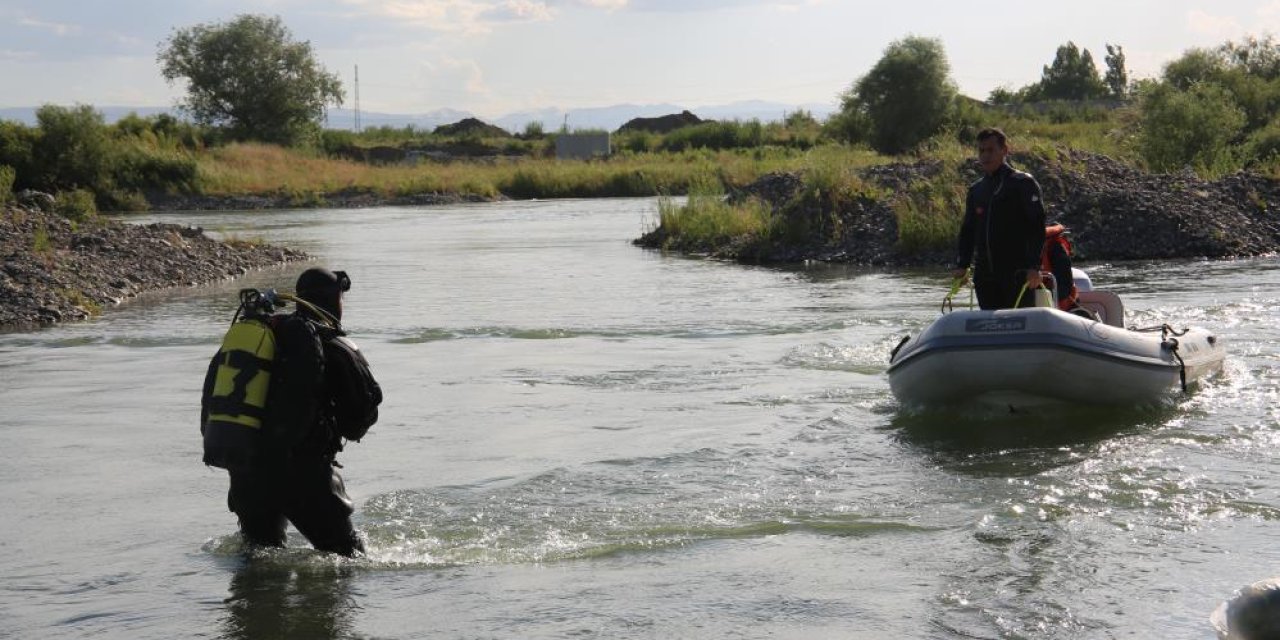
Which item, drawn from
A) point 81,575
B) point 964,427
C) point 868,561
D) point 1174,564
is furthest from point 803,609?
point 964,427

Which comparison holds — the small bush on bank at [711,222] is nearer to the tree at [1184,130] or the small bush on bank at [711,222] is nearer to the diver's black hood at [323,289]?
the tree at [1184,130]

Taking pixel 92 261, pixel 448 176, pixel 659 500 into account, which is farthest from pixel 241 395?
pixel 448 176

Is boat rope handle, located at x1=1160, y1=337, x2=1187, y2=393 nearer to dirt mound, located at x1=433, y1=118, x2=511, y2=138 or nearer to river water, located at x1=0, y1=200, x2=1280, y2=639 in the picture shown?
river water, located at x1=0, y1=200, x2=1280, y2=639

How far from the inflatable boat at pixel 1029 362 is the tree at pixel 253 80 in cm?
6354

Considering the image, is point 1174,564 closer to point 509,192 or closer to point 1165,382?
point 1165,382

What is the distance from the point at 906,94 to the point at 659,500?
155 feet

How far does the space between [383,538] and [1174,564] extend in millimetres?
3949

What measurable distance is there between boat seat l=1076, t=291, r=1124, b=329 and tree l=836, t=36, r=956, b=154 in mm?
42579

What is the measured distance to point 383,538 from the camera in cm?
793

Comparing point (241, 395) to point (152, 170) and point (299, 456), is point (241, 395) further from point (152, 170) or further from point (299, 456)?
point (152, 170)

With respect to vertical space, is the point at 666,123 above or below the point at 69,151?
above

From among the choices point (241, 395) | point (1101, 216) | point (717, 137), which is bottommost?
point (241, 395)

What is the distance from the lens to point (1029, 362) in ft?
32.4

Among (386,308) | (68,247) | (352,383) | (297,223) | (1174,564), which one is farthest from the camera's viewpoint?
(297,223)
